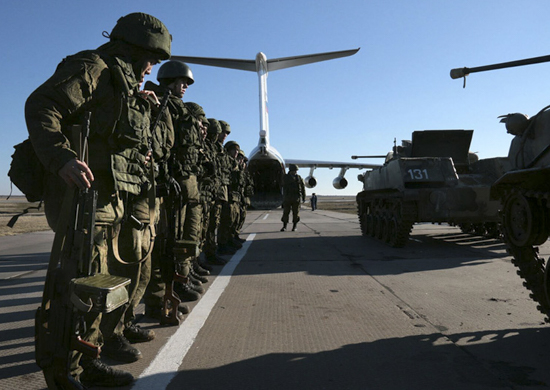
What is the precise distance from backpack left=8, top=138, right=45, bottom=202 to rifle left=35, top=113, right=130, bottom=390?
346 millimetres

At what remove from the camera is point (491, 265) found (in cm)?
732

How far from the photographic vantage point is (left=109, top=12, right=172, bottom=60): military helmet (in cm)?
314

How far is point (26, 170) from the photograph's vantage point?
2.70 meters

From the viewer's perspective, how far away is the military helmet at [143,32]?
3.14 metres

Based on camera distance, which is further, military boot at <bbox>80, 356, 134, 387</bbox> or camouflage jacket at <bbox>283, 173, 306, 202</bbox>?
camouflage jacket at <bbox>283, 173, 306, 202</bbox>

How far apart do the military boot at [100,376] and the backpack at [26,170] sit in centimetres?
103

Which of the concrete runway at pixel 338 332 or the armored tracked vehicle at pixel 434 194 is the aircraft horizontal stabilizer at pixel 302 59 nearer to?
the armored tracked vehicle at pixel 434 194

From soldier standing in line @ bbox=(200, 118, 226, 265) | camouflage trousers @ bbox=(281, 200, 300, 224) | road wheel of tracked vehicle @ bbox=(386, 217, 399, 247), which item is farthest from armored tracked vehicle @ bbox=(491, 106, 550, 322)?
camouflage trousers @ bbox=(281, 200, 300, 224)

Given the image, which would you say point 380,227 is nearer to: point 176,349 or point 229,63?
point 176,349

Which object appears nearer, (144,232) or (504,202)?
(144,232)

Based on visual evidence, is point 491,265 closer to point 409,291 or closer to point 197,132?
point 409,291

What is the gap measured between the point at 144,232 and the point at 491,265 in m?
5.87

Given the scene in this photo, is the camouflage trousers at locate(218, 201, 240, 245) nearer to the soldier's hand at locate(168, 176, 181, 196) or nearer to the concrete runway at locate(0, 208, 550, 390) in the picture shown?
the concrete runway at locate(0, 208, 550, 390)

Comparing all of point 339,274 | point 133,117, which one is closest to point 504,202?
point 339,274
